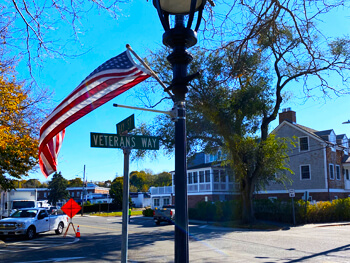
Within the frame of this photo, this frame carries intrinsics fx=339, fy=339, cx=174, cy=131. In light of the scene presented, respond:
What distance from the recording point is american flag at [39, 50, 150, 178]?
5.51 m

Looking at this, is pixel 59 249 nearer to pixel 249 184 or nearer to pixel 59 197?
pixel 249 184

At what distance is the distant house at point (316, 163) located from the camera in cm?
3706

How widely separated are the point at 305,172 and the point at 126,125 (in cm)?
3744

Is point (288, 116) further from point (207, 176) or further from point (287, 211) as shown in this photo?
point (287, 211)

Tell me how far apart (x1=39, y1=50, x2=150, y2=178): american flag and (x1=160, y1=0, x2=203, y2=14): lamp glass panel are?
143 centimetres

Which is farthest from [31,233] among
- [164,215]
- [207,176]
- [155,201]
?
[155,201]

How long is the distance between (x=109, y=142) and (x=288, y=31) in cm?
711

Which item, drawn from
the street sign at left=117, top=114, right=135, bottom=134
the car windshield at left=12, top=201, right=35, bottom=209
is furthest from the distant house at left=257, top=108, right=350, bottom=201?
the street sign at left=117, top=114, right=135, bottom=134

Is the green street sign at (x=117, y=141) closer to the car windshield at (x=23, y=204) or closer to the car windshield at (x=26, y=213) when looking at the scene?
the car windshield at (x=26, y=213)

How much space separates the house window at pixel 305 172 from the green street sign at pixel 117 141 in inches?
1453

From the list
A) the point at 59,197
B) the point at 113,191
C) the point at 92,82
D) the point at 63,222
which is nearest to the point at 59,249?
the point at 63,222

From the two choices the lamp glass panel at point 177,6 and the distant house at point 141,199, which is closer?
the lamp glass panel at point 177,6

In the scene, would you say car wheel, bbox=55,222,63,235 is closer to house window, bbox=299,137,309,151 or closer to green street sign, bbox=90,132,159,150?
green street sign, bbox=90,132,159,150

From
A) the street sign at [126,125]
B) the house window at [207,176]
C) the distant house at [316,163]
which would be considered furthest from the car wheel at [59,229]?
the distant house at [316,163]
